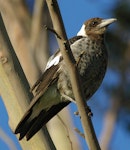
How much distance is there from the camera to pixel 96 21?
4.22 metres

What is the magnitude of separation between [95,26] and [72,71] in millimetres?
1758

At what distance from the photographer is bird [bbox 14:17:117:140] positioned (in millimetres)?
3490

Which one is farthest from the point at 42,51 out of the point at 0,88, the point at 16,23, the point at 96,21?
the point at 0,88

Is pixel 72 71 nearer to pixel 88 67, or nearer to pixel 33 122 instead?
pixel 33 122

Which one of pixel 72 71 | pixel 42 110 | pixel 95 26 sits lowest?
pixel 42 110

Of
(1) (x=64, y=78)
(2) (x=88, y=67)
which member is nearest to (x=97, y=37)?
(2) (x=88, y=67)

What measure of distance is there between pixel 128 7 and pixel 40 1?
228 centimetres

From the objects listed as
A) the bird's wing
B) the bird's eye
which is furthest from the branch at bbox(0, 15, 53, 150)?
the bird's eye

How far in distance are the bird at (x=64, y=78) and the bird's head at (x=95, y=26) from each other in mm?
95

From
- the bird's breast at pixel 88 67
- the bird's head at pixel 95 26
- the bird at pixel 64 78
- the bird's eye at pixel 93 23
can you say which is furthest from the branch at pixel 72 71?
the bird's eye at pixel 93 23

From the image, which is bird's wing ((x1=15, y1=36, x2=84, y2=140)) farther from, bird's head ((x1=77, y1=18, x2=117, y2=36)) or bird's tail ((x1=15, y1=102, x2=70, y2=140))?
bird's head ((x1=77, y1=18, x2=117, y2=36))

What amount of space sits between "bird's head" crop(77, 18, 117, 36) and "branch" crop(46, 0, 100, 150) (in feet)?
5.09

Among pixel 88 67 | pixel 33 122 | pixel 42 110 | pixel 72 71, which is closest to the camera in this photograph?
pixel 72 71

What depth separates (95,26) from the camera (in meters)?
4.21
